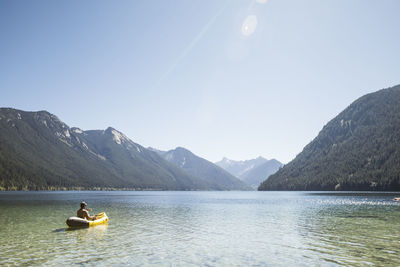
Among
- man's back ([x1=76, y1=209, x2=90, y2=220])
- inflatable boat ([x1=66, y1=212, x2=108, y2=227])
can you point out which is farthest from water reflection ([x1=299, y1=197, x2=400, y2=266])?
man's back ([x1=76, y1=209, x2=90, y2=220])


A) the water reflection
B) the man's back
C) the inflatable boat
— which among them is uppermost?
the man's back

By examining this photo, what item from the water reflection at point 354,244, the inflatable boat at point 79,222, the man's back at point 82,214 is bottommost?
the water reflection at point 354,244

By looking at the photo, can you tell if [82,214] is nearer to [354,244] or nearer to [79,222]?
[79,222]

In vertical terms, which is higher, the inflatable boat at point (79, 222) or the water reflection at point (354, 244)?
the inflatable boat at point (79, 222)

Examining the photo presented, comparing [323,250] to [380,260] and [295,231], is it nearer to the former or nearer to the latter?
[380,260]

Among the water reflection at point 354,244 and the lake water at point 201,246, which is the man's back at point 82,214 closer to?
the lake water at point 201,246

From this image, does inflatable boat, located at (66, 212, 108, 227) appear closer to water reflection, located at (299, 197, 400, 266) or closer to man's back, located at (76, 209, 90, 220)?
man's back, located at (76, 209, 90, 220)

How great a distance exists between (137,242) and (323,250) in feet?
53.3

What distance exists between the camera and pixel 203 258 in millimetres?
21422

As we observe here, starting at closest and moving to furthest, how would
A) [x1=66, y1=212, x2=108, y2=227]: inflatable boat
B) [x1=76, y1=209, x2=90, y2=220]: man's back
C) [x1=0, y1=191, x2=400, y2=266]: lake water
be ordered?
1. [x1=0, y1=191, x2=400, y2=266]: lake water
2. [x1=66, y1=212, x2=108, y2=227]: inflatable boat
3. [x1=76, y1=209, x2=90, y2=220]: man's back

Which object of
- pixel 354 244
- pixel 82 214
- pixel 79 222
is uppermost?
pixel 82 214

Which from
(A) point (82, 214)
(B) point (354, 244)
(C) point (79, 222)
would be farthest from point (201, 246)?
(A) point (82, 214)

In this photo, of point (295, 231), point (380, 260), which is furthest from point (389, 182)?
point (380, 260)

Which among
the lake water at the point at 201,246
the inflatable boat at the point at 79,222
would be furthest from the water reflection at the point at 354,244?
the inflatable boat at the point at 79,222
